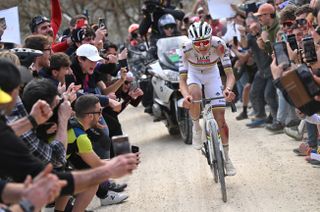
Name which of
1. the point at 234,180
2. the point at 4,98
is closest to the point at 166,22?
the point at 234,180

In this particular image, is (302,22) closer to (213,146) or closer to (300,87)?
(213,146)

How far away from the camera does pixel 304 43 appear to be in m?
6.57

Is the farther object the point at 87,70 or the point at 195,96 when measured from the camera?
the point at 195,96

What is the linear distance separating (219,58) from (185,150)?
2.69 metres

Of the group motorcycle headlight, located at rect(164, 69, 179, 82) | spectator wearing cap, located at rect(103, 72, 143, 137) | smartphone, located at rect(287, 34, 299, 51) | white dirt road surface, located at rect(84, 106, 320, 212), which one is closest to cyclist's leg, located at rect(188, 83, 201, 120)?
white dirt road surface, located at rect(84, 106, 320, 212)

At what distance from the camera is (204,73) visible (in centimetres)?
871

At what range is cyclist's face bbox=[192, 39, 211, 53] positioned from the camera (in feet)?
27.7

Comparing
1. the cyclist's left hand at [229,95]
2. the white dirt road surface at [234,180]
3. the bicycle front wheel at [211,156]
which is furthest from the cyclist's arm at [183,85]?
the white dirt road surface at [234,180]

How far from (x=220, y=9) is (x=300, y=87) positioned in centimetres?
880

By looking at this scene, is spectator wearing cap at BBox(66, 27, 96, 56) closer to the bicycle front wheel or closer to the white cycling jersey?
the white cycling jersey

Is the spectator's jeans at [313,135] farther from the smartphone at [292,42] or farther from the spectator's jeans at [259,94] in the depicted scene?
the spectator's jeans at [259,94]

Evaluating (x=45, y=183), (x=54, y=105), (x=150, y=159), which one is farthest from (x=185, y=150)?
(x=45, y=183)

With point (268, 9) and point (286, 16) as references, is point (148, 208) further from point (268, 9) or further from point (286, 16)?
point (268, 9)

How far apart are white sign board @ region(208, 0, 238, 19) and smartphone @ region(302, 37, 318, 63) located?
24.4ft
